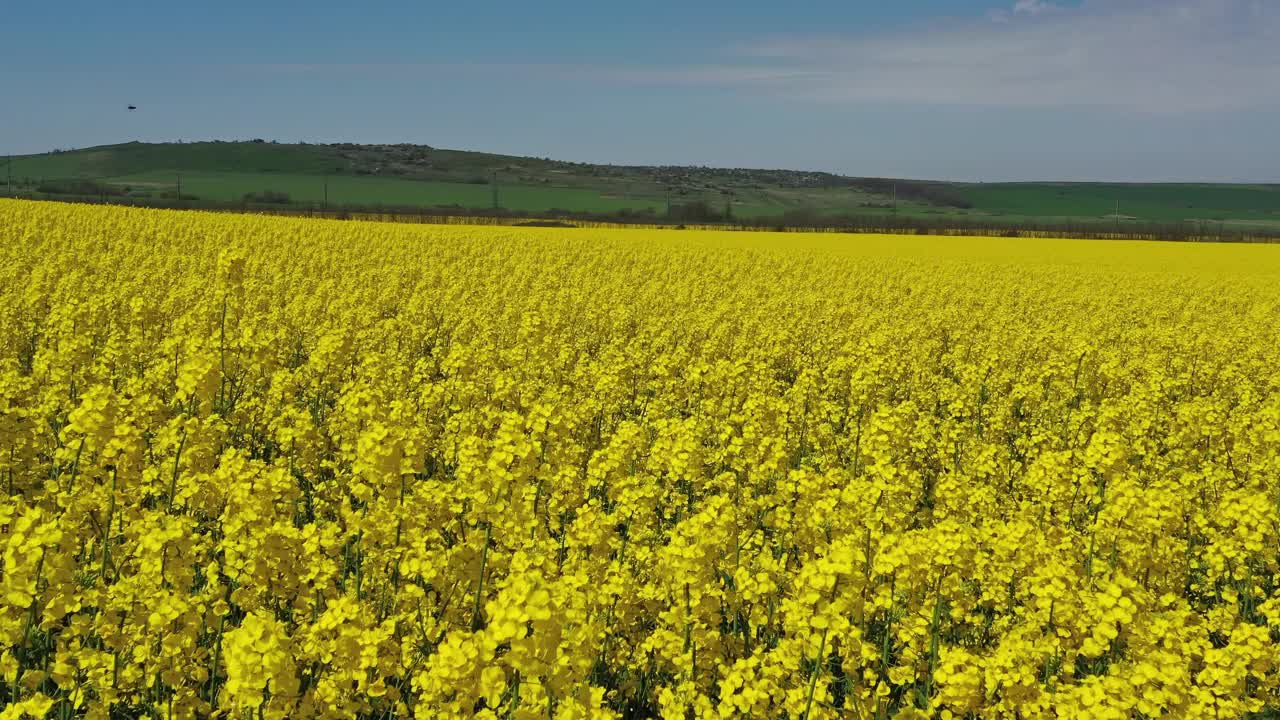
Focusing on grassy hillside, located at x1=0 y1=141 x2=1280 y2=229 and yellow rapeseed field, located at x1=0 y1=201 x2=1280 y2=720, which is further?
grassy hillside, located at x1=0 y1=141 x2=1280 y2=229

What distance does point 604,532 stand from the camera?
5430 millimetres

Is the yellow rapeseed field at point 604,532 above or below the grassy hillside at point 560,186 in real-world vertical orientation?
below

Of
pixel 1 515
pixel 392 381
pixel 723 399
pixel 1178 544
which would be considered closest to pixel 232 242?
pixel 392 381

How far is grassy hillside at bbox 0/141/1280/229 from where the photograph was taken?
97.7 m

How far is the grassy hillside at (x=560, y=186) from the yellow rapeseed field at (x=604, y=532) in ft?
248

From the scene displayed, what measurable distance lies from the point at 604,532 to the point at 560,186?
118281 millimetres

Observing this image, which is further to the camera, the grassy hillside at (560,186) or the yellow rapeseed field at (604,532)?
the grassy hillside at (560,186)

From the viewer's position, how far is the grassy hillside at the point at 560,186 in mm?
97688

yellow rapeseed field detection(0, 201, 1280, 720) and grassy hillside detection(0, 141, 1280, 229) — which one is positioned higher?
grassy hillside detection(0, 141, 1280, 229)

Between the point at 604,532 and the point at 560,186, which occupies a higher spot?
the point at 560,186

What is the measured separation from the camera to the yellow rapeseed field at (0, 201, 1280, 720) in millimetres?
4035

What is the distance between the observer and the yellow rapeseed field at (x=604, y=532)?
4035mm

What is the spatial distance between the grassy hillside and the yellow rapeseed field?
7567cm

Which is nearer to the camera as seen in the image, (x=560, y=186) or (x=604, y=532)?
(x=604, y=532)
